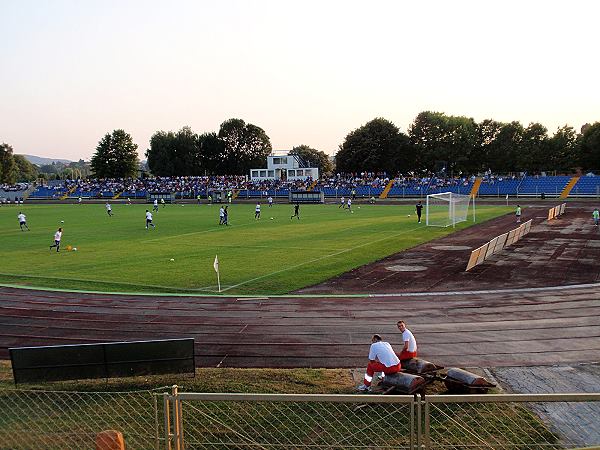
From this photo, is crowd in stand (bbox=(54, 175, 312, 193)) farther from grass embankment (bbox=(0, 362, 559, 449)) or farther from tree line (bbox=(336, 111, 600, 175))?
grass embankment (bbox=(0, 362, 559, 449))

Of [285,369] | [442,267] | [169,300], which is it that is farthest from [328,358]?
[442,267]

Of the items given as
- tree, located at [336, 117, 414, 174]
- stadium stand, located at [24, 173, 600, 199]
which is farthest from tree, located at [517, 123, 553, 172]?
tree, located at [336, 117, 414, 174]

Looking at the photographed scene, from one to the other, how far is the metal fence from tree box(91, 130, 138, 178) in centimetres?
12473

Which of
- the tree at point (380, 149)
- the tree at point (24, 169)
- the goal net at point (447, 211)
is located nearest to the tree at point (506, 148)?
the tree at point (380, 149)

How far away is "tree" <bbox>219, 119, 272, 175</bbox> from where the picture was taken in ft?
424

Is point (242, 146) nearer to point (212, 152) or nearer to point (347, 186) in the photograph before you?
point (212, 152)

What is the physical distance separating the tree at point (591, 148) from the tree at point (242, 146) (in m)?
68.3

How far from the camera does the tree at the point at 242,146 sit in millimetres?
129375

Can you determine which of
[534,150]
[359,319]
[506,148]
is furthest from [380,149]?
[359,319]

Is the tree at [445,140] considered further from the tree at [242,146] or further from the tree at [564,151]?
the tree at [242,146]

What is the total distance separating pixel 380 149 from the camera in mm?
103000

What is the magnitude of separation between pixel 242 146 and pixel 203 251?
335ft

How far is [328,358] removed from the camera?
13414 millimetres

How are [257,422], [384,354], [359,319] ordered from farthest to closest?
[359,319], [384,354], [257,422]
